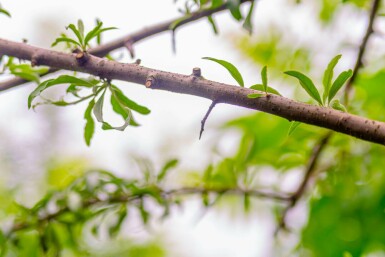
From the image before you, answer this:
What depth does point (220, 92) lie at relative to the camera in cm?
31

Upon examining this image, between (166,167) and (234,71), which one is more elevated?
(234,71)

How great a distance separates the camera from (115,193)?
590mm

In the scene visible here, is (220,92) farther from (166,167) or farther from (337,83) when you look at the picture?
(166,167)

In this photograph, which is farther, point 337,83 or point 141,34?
point 141,34

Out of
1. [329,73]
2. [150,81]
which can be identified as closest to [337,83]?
[329,73]

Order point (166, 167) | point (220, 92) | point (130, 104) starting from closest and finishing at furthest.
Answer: point (220, 92)
point (130, 104)
point (166, 167)

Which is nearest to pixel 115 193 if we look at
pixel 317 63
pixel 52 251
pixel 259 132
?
pixel 52 251

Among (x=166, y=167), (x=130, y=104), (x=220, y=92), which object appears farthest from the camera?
(x=166, y=167)

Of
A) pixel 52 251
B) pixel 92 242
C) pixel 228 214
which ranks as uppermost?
pixel 52 251

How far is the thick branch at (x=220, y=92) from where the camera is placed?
290 millimetres

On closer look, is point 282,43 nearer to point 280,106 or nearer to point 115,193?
point 115,193

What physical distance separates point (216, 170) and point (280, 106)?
44 cm

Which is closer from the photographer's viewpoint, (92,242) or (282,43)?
(282,43)

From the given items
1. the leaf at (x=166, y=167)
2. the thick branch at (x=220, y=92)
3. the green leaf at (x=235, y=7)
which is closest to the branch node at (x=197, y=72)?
the thick branch at (x=220, y=92)
